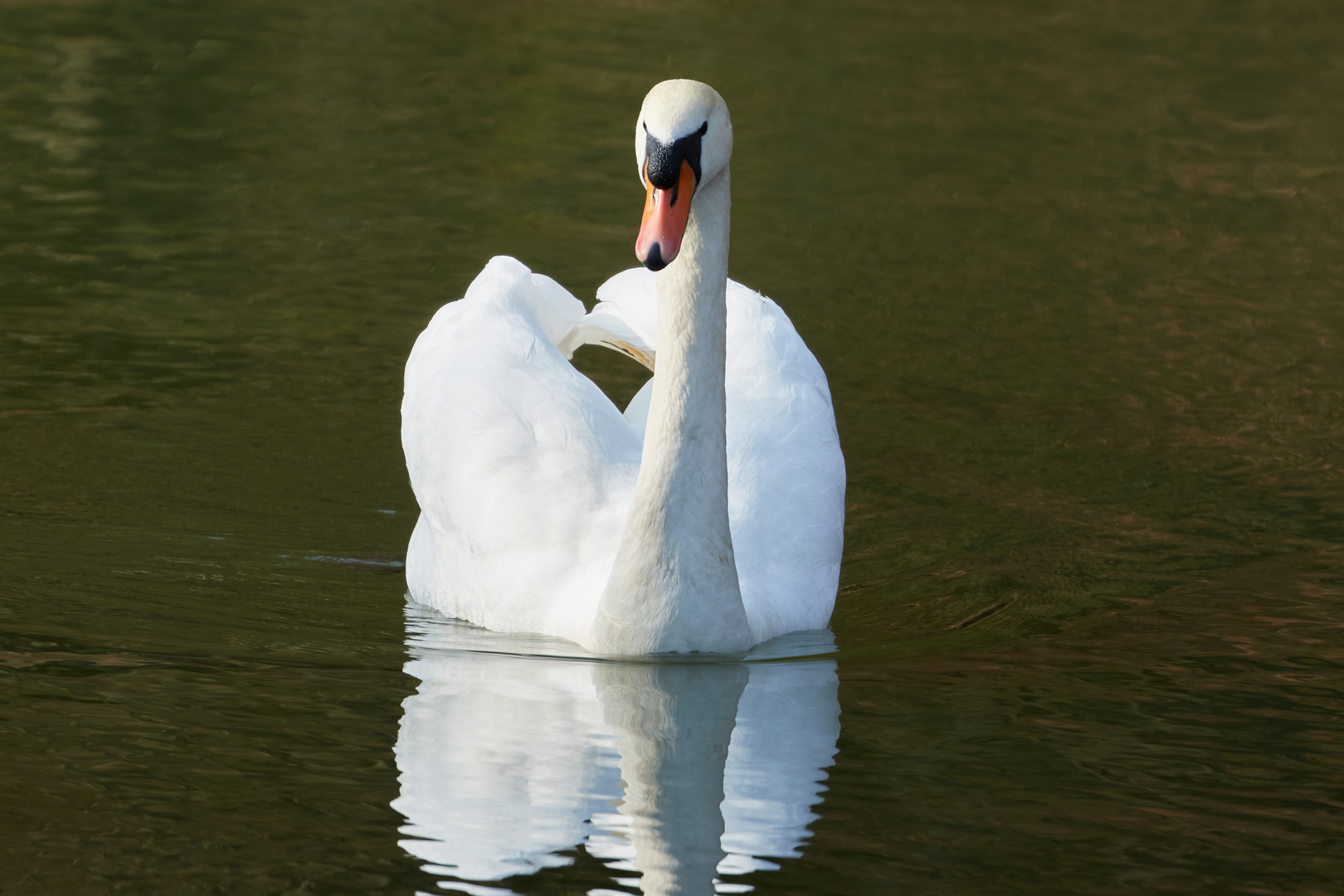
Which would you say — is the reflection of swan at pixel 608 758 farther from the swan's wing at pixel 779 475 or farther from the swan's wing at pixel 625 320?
the swan's wing at pixel 625 320

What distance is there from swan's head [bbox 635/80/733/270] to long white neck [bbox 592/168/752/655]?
0.33 meters

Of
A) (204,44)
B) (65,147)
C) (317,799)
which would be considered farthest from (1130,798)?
(204,44)

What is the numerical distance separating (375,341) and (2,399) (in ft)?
6.89

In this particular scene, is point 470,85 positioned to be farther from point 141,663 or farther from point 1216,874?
point 1216,874

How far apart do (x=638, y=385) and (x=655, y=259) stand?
5.52 meters

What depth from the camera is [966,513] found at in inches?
347

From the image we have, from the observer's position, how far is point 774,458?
24.6 feet

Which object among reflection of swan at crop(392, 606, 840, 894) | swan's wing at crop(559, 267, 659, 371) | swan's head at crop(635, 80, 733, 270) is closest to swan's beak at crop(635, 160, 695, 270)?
swan's head at crop(635, 80, 733, 270)

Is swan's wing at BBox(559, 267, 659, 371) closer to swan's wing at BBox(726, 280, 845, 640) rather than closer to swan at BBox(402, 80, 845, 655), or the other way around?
swan at BBox(402, 80, 845, 655)

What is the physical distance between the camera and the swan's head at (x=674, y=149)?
5898 mm

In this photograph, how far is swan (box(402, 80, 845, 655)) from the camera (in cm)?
644

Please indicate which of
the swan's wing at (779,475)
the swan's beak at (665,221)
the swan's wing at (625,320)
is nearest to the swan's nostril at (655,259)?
the swan's beak at (665,221)

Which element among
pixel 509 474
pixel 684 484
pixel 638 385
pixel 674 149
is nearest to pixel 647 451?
pixel 684 484

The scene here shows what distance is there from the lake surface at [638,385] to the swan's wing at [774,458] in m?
0.24
